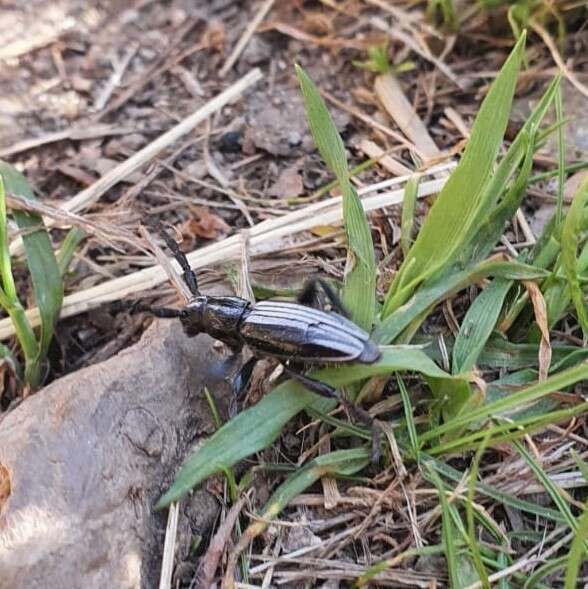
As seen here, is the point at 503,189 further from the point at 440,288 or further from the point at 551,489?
the point at 551,489

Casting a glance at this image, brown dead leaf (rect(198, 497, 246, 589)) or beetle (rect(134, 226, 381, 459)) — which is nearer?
brown dead leaf (rect(198, 497, 246, 589))

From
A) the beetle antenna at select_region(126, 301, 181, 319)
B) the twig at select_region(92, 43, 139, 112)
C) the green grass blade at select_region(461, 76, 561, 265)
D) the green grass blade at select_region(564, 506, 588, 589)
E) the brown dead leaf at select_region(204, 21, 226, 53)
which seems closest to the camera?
the green grass blade at select_region(564, 506, 588, 589)

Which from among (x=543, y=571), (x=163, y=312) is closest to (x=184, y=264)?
(x=163, y=312)

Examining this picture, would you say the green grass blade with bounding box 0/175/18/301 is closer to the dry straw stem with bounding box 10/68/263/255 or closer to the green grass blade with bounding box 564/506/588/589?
the dry straw stem with bounding box 10/68/263/255

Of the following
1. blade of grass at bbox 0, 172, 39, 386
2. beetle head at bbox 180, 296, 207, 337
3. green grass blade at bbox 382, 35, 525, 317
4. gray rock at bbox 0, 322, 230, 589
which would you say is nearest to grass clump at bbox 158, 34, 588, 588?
green grass blade at bbox 382, 35, 525, 317

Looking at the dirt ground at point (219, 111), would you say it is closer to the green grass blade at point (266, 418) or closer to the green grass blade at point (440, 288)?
the green grass blade at point (440, 288)

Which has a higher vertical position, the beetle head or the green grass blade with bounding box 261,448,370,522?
the beetle head
